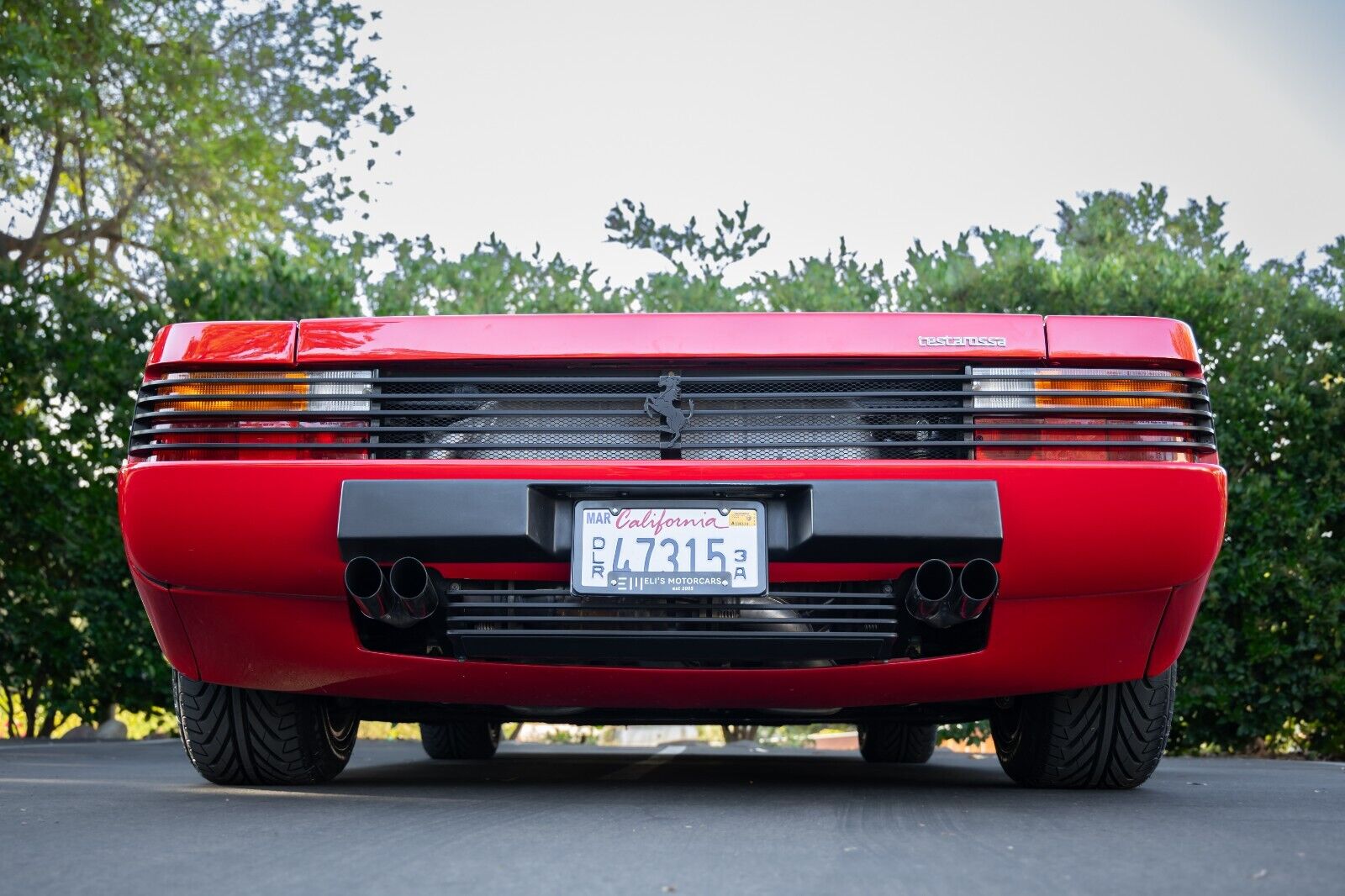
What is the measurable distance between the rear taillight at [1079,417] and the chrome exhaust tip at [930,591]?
0.31 meters

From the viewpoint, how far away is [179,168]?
1493 cm

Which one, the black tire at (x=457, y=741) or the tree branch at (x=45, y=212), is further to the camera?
the tree branch at (x=45, y=212)

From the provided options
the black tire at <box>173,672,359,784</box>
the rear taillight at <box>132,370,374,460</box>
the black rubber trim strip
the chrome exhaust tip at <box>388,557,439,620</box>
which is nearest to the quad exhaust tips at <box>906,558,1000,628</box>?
the black rubber trim strip

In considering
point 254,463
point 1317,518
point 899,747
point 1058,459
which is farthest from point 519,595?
point 1317,518

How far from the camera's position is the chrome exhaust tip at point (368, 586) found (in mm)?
3861

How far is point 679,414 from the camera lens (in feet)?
13.0

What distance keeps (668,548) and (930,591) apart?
66 cm

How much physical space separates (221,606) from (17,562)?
6157 millimetres

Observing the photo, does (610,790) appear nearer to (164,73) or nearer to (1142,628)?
(1142,628)

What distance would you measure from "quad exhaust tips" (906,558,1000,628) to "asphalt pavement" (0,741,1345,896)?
0.51 m

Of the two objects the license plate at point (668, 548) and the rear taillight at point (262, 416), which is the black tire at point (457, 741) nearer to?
the rear taillight at point (262, 416)

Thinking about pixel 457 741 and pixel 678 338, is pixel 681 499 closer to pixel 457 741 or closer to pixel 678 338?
pixel 678 338

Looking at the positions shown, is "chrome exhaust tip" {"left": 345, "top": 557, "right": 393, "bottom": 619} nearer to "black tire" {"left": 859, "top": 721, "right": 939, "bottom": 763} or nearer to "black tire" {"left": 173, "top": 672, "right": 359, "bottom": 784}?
"black tire" {"left": 173, "top": 672, "right": 359, "bottom": 784}

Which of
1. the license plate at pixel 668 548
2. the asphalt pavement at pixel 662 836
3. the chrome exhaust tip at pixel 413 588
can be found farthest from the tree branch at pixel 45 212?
the license plate at pixel 668 548
